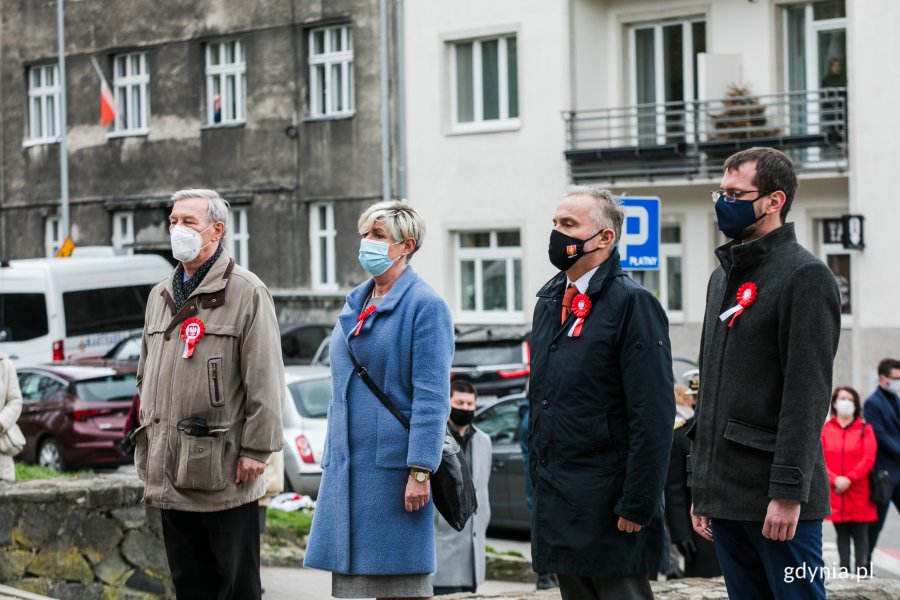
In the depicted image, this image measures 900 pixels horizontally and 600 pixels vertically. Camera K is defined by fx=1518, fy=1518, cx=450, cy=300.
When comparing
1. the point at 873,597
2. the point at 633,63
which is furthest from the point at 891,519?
the point at 633,63

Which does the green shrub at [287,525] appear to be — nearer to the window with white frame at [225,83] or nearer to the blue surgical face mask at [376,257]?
the blue surgical face mask at [376,257]

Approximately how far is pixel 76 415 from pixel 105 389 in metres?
0.53

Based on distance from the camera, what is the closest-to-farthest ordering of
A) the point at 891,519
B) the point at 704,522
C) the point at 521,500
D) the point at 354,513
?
the point at 704,522, the point at 354,513, the point at 521,500, the point at 891,519

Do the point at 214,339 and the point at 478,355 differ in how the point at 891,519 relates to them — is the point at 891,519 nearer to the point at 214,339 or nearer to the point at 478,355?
the point at 478,355

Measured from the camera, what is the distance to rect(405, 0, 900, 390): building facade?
78.6 feet

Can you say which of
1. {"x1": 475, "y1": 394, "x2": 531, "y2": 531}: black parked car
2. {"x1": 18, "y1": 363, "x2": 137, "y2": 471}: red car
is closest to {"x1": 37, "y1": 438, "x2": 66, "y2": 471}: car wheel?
{"x1": 18, "y1": 363, "x2": 137, "y2": 471}: red car

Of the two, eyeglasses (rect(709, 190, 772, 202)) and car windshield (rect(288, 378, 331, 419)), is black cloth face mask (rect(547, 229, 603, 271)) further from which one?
car windshield (rect(288, 378, 331, 419))

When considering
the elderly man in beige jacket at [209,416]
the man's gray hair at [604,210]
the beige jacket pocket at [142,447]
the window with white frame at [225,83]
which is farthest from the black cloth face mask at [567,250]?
the window with white frame at [225,83]

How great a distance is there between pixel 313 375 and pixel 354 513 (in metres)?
10.8

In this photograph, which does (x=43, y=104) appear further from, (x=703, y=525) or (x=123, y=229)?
(x=703, y=525)

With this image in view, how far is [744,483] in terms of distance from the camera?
494 centimetres

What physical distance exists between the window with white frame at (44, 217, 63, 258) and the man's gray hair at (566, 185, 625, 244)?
106 feet

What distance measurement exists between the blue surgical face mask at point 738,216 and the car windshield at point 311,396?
10911 millimetres

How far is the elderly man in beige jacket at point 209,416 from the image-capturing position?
6.06 m
